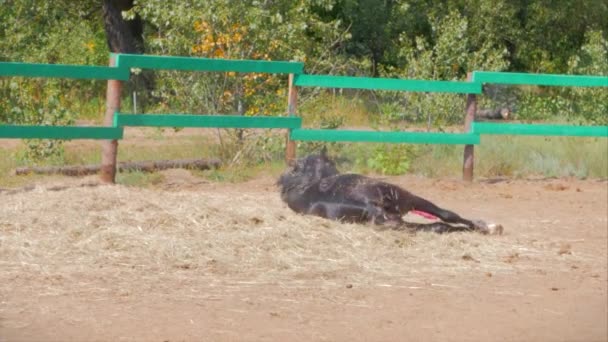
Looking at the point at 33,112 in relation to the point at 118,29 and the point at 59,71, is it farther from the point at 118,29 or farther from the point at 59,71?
the point at 118,29

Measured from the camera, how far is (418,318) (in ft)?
20.1

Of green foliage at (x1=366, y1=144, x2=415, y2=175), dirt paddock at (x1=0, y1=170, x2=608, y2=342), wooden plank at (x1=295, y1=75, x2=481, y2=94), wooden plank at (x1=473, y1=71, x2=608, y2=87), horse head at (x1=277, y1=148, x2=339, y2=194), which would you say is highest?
wooden plank at (x1=473, y1=71, x2=608, y2=87)

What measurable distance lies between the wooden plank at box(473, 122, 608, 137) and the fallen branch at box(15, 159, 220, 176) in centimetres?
314

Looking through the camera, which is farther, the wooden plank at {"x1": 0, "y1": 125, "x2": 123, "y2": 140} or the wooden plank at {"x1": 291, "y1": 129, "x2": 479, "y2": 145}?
the wooden plank at {"x1": 291, "y1": 129, "x2": 479, "y2": 145}

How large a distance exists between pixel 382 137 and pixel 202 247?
4.98 m

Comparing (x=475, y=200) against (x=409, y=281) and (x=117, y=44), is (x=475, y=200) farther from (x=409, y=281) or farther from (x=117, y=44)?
(x=117, y=44)

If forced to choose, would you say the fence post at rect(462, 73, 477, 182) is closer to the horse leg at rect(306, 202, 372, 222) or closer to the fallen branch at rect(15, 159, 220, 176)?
the fallen branch at rect(15, 159, 220, 176)

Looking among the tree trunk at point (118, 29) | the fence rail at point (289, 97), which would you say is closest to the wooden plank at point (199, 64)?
the fence rail at point (289, 97)

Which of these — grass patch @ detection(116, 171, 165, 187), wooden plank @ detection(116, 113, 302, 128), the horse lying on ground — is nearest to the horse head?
the horse lying on ground

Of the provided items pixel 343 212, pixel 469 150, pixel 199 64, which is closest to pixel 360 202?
pixel 343 212

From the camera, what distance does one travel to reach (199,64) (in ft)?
35.6

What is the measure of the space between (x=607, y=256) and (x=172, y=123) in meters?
4.53

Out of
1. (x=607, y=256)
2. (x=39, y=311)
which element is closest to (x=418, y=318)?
(x=39, y=311)

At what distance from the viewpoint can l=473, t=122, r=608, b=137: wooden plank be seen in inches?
494
